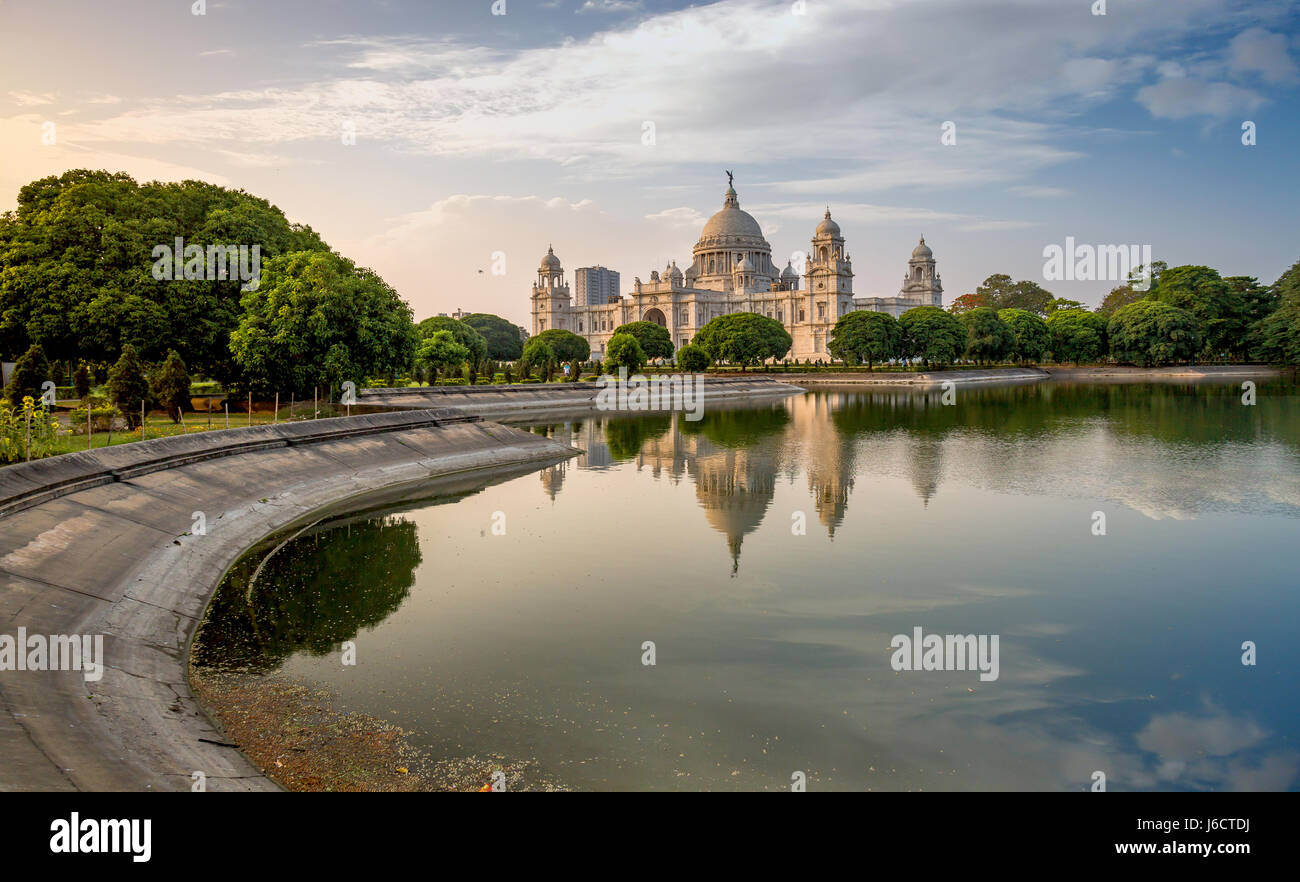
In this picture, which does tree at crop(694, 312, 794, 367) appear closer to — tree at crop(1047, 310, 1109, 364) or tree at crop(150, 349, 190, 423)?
tree at crop(1047, 310, 1109, 364)

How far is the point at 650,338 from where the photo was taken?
108 meters

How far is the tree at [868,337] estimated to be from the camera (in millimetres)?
98500

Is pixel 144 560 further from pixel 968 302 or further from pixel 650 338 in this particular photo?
pixel 968 302

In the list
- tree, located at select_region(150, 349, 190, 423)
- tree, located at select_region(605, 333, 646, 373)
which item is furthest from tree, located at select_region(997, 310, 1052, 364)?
tree, located at select_region(150, 349, 190, 423)

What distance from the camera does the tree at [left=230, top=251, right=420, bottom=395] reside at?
33312 mm

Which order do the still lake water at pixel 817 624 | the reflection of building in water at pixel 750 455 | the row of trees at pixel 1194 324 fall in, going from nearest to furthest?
the still lake water at pixel 817 624 → the reflection of building in water at pixel 750 455 → the row of trees at pixel 1194 324

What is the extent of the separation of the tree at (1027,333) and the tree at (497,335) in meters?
70.6

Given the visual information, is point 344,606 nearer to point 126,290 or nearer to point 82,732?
point 82,732

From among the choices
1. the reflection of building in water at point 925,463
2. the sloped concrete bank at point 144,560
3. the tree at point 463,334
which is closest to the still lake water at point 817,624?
the reflection of building in water at point 925,463

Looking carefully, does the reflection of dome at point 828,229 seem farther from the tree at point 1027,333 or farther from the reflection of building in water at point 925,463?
the reflection of building in water at point 925,463

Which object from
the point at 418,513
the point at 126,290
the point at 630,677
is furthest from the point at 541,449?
the point at 630,677

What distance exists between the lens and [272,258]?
36.5m

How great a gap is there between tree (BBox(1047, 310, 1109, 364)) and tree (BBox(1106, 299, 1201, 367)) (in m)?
2.49

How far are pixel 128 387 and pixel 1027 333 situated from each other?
330 ft
